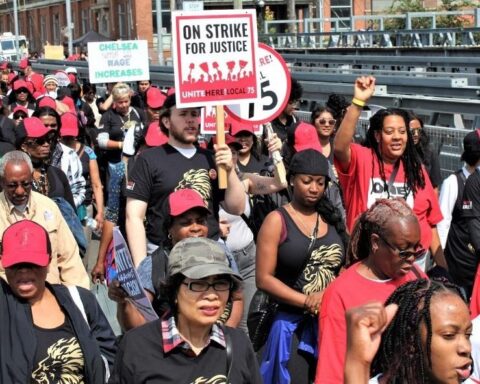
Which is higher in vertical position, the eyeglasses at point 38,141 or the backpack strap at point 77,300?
the eyeglasses at point 38,141

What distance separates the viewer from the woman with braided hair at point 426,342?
10.1ft

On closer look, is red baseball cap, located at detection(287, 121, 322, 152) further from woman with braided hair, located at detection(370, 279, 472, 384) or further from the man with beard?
woman with braided hair, located at detection(370, 279, 472, 384)

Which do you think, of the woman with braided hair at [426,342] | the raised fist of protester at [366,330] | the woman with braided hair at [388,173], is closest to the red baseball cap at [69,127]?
the woman with braided hair at [388,173]

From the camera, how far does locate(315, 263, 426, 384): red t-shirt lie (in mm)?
4297

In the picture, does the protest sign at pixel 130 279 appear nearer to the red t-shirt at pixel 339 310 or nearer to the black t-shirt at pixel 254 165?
the red t-shirt at pixel 339 310

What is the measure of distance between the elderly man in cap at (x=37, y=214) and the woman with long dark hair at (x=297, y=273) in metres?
1.07

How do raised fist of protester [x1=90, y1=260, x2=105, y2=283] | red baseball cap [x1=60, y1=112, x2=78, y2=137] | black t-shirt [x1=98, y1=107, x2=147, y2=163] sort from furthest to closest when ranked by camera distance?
black t-shirt [x1=98, y1=107, x2=147, y2=163], red baseball cap [x1=60, y1=112, x2=78, y2=137], raised fist of protester [x1=90, y1=260, x2=105, y2=283]

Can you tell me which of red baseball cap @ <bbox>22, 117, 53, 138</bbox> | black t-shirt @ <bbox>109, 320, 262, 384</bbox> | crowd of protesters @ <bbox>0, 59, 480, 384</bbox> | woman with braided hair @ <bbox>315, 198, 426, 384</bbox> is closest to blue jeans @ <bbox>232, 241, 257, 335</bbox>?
crowd of protesters @ <bbox>0, 59, 480, 384</bbox>

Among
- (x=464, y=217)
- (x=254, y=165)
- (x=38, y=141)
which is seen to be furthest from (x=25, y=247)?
(x=254, y=165)

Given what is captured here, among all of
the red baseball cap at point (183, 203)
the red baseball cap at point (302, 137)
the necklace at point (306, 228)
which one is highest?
the red baseball cap at point (302, 137)

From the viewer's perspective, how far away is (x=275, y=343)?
5461mm

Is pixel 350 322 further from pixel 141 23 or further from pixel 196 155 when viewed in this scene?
pixel 141 23

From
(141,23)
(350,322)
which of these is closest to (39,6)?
(141,23)

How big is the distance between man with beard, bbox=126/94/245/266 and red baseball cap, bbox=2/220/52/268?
1.37m
